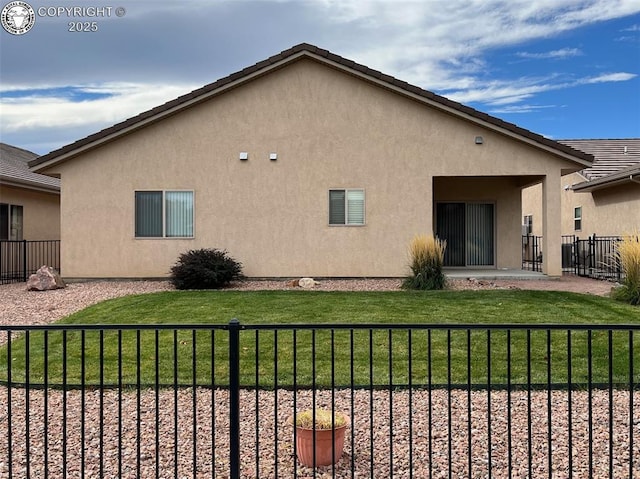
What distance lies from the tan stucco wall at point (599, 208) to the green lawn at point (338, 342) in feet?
28.5

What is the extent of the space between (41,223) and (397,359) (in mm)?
18009

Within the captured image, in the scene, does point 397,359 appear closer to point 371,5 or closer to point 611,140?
point 371,5

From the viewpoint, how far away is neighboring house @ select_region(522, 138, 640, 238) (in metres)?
18.9

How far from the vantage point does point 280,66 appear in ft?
51.0

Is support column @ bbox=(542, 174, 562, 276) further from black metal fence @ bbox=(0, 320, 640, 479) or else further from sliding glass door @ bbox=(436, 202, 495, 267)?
black metal fence @ bbox=(0, 320, 640, 479)

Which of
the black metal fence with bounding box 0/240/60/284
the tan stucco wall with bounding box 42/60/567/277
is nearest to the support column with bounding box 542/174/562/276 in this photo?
the tan stucco wall with bounding box 42/60/567/277

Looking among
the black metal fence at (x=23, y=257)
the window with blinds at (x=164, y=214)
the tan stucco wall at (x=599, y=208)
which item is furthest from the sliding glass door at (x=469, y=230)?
the black metal fence at (x=23, y=257)

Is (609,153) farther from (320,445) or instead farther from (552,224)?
(320,445)

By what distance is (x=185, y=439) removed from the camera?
470cm

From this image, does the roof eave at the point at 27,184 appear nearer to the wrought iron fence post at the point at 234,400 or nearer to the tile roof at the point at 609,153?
the wrought iron fence post at the point at 234,400

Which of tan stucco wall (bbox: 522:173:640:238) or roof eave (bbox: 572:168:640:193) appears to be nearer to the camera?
roof eave (bbox: 572:168:640:193)

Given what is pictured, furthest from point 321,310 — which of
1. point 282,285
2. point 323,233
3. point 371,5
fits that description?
point 371,5

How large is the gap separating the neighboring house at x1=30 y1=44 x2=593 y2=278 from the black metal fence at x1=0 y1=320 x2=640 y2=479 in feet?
25.0

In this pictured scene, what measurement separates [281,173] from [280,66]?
9.77ft
